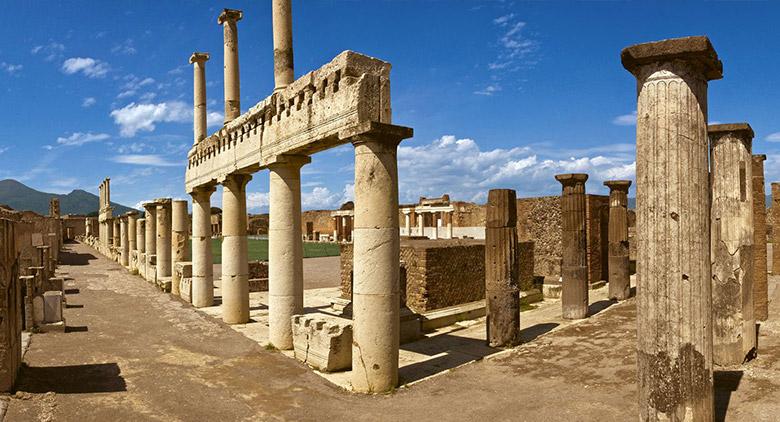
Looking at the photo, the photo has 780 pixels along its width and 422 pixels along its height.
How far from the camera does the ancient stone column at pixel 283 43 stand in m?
9.89

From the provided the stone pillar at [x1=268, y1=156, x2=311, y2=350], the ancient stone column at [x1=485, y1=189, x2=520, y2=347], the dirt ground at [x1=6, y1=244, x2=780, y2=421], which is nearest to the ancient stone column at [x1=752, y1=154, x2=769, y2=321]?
the dirt ground at [x1=6, y1=244, x2=780, y2=421]

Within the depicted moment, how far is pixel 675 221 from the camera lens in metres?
4.71

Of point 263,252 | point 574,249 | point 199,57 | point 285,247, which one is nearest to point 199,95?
point 199,57

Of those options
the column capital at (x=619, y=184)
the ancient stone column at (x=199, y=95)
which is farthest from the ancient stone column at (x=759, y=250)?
the ancient stone column at (x=199, y=95)

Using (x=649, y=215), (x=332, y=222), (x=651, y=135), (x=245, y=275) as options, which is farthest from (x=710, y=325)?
(x=332, y=222)

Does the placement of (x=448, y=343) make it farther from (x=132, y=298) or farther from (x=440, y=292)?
(x=132, y=298)

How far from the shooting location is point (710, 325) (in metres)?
4.84

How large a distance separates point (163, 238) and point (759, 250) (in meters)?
18.7

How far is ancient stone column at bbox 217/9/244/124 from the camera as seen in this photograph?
511 inches

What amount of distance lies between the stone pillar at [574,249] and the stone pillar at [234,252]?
7.93 metres

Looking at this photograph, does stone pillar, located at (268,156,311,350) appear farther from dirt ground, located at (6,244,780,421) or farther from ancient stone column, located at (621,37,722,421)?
ancient stone column, located at (621,37,722,421)

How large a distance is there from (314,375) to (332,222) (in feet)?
150

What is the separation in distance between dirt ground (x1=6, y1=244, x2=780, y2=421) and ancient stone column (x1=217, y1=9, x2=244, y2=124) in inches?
222

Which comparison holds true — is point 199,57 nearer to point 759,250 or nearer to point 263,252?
point 759,250
